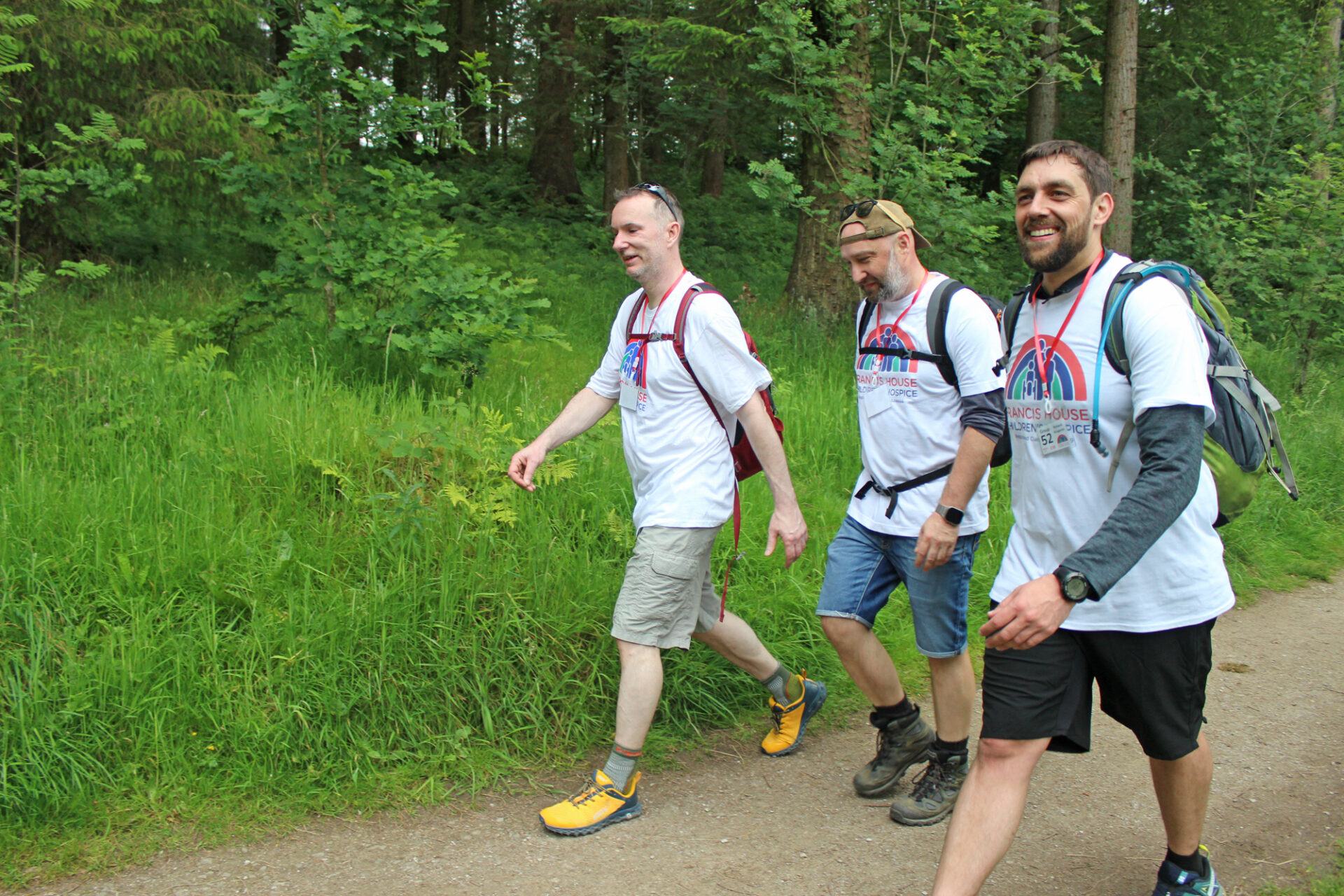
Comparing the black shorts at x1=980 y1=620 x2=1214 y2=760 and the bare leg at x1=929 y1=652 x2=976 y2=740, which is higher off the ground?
the black shorts at x1=980 y1=620 x2=1214 y2=760

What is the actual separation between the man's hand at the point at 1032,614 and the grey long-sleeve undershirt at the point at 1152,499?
0.07 meters

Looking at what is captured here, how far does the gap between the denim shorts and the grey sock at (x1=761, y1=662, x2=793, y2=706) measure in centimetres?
51

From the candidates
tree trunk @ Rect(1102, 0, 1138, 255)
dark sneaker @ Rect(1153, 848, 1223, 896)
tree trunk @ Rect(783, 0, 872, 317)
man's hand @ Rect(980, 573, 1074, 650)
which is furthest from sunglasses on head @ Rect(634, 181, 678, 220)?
tree trunk @ Rect(1102, 0, 1138, 255)

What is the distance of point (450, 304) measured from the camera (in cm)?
630

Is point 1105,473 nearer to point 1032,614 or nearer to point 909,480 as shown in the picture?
point 1032,614

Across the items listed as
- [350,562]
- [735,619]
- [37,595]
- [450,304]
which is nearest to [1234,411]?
[735,619]

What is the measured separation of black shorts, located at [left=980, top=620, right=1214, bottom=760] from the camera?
2.62 metres

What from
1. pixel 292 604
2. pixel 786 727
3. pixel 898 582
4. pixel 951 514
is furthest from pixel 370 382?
pixel 951 514

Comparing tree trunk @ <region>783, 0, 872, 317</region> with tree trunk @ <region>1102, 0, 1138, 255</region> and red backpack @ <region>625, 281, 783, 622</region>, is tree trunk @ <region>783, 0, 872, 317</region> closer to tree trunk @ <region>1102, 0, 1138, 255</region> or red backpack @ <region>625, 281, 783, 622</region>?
tree trunk @ <region>1102, 0, 1138, 255</region>

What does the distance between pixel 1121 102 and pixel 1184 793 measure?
37.9ft

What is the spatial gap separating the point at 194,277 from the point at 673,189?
54.0ft

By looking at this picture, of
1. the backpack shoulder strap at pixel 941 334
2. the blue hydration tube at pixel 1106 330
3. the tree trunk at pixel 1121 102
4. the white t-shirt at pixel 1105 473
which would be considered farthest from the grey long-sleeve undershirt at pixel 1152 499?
the tree trunk at pixel 1121 102

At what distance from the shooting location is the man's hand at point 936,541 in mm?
3145

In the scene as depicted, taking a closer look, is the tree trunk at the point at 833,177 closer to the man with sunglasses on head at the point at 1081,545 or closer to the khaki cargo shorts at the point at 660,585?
the khaki cargo shorts at the point at 660,585
